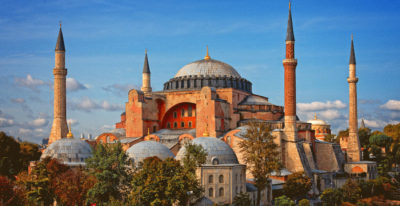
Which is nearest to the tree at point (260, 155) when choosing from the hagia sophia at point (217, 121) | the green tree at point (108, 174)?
the hagia sophia at point (217, 121)

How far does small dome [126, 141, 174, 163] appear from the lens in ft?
88.2

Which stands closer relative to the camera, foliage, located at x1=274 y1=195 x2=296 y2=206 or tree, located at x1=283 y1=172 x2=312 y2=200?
foliage, located at x1=274 y1=195 x2=296 y2=206

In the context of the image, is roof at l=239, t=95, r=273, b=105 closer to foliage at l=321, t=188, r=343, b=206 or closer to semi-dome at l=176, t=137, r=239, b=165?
foliage at l=321, t=188, r=343, b=206

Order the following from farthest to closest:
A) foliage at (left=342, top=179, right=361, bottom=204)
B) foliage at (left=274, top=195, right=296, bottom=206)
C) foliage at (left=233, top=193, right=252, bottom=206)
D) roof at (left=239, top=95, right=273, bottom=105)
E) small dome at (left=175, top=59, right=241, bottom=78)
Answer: small dome at (left=175, top=59, right=241, bottom=78) → roof at (left=239, top=95, right=273, bottom=105) → foliage at (left=342, top=179, right=361, bottom=204) → foliage at (left=274, top=195, right=296, bottom=206) → foliage at (left=233, top=193, right=252, bottom=206)

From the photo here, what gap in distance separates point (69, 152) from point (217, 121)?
34.6 feet

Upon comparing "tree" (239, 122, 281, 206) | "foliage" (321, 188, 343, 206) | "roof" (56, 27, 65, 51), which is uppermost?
"roof" (56, 27, 65, 51)

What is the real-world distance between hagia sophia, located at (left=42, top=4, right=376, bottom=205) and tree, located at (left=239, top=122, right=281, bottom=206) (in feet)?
4.47

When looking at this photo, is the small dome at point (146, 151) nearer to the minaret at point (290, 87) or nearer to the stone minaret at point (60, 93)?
the stone minaret at point (60, 93)

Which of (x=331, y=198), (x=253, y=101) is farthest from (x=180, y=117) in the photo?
(x=331, y=198)

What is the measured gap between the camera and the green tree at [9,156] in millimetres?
32281

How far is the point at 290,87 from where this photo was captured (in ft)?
113

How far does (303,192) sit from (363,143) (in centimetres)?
2659

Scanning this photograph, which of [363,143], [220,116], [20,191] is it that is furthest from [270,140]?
[363,143]

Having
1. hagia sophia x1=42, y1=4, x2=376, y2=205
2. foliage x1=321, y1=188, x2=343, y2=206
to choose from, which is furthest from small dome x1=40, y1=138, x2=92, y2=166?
foliage x1=321, y1=188, x2=343, y2=206
